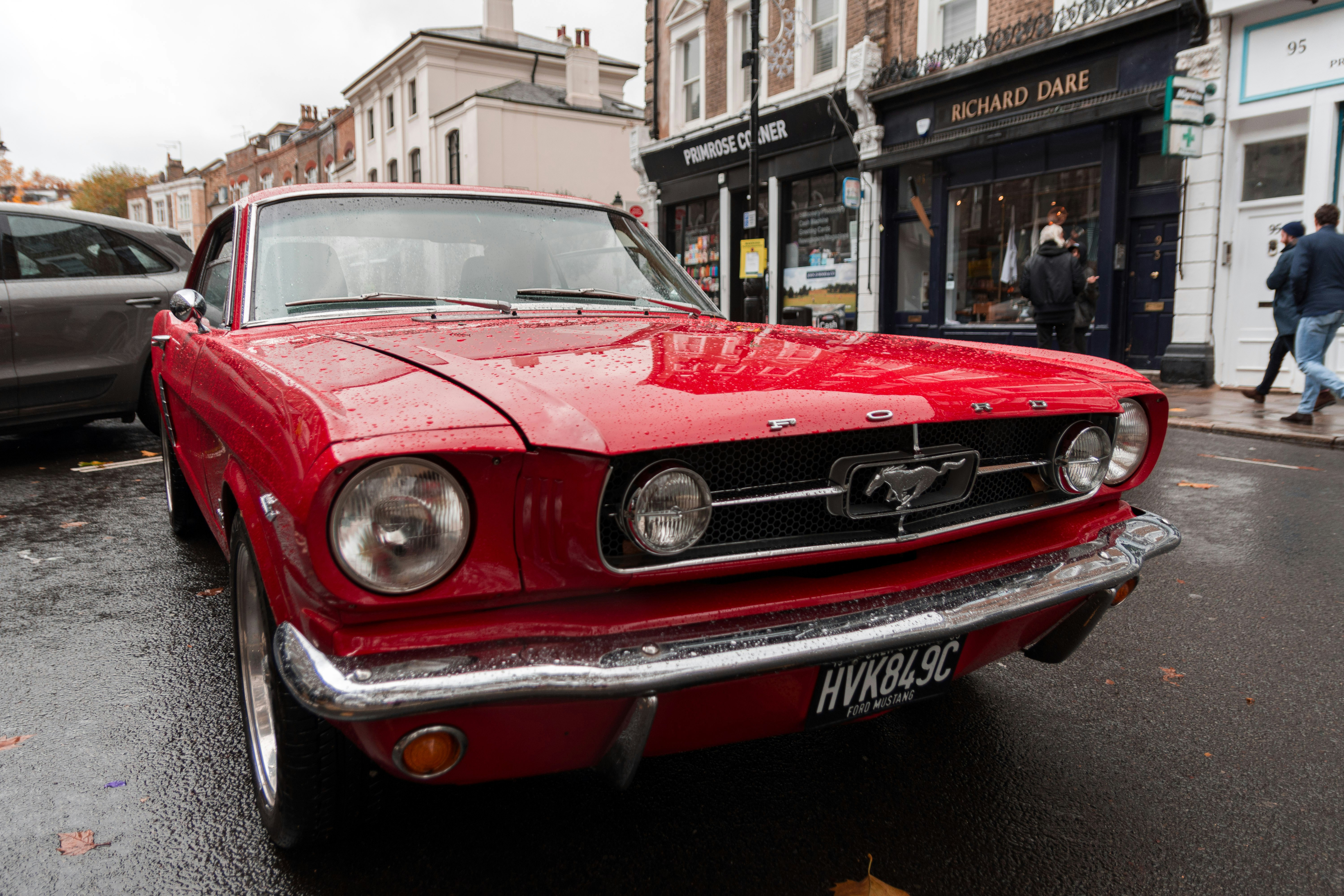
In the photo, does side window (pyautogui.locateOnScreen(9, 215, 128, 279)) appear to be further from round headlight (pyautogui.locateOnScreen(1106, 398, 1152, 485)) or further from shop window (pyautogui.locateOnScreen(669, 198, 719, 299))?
shop window (pyautogui.locateOnScreen(669, 198, 719, 299))

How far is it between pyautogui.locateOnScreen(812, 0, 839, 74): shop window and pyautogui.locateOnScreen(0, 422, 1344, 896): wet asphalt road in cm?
1473

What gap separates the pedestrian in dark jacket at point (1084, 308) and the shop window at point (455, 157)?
23.0 metres

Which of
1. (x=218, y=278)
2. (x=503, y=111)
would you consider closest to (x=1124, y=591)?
(x=218, y=278)

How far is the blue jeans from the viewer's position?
8.09 m

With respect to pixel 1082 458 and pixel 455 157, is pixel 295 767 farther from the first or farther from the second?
pixel 455 157

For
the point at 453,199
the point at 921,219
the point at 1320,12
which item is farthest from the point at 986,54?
the point at 453,199

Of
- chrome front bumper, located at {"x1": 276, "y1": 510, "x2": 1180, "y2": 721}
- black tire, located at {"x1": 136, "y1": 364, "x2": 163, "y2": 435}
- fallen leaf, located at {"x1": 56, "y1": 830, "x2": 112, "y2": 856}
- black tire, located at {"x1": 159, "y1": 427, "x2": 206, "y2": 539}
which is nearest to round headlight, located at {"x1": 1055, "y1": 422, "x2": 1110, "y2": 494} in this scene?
chrome front bumper, located at {"x1": 276, "y1": 510, "x2": 1180, "y2": 721}

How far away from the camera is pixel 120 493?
554 centimetres

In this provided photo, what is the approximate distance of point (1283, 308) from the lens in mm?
8758

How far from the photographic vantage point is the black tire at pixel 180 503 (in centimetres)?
418

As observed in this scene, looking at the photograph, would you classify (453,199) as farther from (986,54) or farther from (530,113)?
(530,113)

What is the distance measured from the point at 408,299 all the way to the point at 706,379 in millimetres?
1270

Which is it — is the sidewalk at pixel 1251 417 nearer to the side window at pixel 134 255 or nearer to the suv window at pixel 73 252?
the side window at pixel 134 255

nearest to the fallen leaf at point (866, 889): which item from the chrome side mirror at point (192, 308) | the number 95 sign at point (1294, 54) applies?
the chrome side mirror at point (192, 308)
